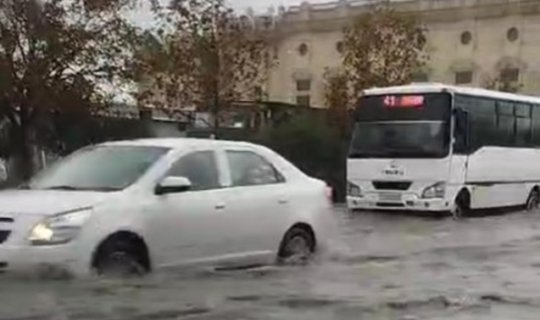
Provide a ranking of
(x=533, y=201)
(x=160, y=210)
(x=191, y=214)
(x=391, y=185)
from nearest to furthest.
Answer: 1. (x=160, y=210)
2. (x=191, y=214)
3. (x=391, y=185)
4. (x=533, y=201)

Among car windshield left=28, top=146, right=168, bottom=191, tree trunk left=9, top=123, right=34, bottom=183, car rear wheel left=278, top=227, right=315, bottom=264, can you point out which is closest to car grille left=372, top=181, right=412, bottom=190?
tree trunk left=9, top=123, right=34, bottom=183

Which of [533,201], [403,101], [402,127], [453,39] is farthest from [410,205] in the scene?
[453,39]

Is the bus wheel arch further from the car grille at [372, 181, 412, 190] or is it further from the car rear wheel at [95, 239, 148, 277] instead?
the car rear wheel at [95, 239, 148, 277]

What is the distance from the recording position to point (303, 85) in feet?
276

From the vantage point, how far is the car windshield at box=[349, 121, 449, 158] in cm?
2527

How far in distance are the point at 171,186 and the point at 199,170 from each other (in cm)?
78

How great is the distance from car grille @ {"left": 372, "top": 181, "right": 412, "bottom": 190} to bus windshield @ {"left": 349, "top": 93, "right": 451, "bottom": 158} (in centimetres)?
59

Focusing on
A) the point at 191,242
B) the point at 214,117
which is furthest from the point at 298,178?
the point at 214,117

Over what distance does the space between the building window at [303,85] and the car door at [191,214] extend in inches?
2817

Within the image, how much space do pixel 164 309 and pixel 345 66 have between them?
37900mm

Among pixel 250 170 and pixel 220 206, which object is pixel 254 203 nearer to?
pixel 250 170

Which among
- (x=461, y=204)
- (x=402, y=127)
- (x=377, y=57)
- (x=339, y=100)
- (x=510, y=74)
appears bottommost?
(x=461, y=204)

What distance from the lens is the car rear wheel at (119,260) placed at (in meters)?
10.4

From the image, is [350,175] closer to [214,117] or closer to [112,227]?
[214,117]
